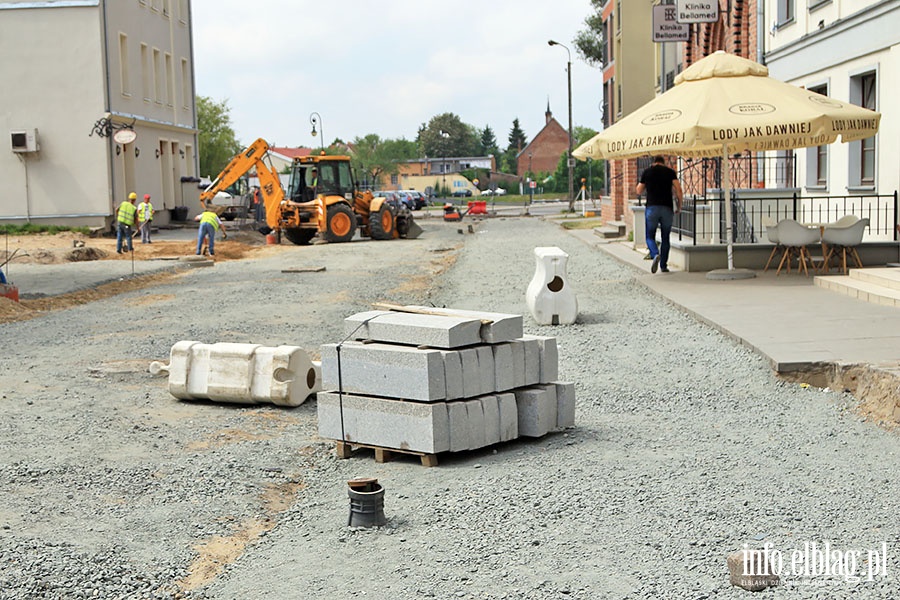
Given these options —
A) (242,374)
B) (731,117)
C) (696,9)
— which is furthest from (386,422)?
(696,9)

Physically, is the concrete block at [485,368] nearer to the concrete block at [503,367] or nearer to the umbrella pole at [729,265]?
the concrete block at [503,367]

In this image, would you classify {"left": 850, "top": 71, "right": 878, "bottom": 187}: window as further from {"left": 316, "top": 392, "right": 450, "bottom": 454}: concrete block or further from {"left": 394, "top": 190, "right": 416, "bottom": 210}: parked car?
{"left": 394, "top": 190, "right": 416, "bottom": 210}: parked car

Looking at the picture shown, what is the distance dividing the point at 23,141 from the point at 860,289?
31.6 metres

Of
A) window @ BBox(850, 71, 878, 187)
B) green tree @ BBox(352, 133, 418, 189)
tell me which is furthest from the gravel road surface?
green tree @ BBox(352, 133, 418, 189)

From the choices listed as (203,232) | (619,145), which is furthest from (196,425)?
(203,232)

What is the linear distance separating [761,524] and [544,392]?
7.78 ft

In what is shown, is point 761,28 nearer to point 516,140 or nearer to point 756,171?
point 756,171

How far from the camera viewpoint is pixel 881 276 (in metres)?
13.6

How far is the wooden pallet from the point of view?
6973 millimetres

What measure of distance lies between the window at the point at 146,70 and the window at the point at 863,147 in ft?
105

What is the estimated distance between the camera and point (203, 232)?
2848cm

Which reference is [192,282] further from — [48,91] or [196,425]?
[48,91]

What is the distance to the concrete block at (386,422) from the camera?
692 cm

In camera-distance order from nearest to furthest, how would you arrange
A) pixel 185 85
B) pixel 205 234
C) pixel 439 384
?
pixel 439 384, pixel 205 234, pixel 185 85
